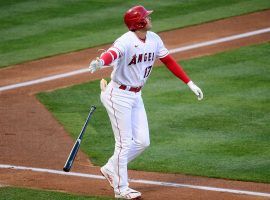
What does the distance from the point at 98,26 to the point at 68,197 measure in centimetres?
895

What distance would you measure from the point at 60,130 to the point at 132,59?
3079 millimetres

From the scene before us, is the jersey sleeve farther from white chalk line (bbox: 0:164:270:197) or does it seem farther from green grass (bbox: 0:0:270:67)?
green grass (bbox: 0:0:270:67)

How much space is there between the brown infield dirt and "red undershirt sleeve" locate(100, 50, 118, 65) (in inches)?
62.2

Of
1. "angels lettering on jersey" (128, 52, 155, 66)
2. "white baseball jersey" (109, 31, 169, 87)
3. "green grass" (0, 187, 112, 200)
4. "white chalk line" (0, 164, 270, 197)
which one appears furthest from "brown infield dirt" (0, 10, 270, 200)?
"angels lettering on jersey" (128, 52, 155, 66)

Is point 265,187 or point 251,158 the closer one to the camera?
point 265,187

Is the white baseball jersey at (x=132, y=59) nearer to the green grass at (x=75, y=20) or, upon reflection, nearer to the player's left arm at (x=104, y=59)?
the player's left arm at (x=104, y=59)

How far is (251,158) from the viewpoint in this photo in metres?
10.4

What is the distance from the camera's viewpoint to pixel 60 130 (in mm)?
11766

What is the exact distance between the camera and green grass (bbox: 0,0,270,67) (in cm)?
1628

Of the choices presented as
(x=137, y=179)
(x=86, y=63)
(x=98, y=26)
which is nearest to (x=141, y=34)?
(x=137, y=179)

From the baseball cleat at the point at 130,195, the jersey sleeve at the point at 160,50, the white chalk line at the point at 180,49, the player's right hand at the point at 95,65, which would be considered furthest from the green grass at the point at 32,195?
the white chalk line at the point at 180,49

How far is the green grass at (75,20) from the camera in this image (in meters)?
16.3

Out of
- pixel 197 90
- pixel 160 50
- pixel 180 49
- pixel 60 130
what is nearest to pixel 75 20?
pixel 180 49

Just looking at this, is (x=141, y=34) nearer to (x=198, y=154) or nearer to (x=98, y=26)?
(x=198, y=154)
